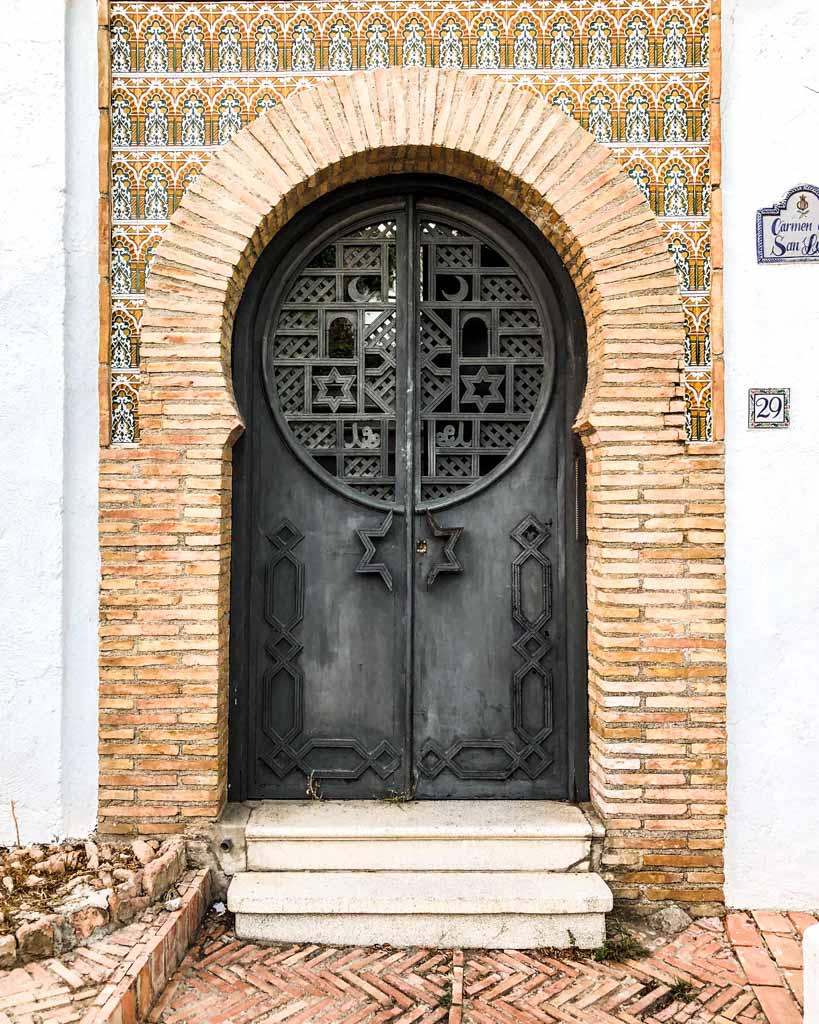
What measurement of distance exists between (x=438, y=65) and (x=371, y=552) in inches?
93.3

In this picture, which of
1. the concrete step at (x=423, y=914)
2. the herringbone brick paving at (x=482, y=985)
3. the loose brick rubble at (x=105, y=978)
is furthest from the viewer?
the concrete step at (x=423, y=914)

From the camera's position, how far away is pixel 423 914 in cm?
372

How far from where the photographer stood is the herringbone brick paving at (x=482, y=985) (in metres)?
3.27

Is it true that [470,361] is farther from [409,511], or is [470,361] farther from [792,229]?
[792,229]

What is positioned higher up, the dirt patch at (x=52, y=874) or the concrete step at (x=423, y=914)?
the dirt patch at (x=52, y=874)

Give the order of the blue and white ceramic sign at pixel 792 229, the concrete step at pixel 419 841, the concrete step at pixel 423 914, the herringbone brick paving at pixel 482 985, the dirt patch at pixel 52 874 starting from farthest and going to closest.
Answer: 1. the blue and white ceramic sign at pixel 792 229
2. the concrete step at pixel 419 841
3. the concrete step at pixel 423 914
4. the dirt patch at pixel 52 874
5. the herringbone brick paving at pixel 482 985

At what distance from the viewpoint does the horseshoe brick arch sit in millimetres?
3959

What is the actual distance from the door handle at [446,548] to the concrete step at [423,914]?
1.46m

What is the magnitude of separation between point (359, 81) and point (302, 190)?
1.83 feet

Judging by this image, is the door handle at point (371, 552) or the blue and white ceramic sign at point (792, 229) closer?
the blue and white ceramic sign at point (792, 229)

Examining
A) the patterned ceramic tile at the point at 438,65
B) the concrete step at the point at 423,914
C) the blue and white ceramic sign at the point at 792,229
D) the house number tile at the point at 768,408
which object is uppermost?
the patterned ceramic tile at the point at 438,65

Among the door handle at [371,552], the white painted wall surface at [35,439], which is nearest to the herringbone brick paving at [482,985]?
the white painted wall surface at [35,439]

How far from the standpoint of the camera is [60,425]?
158 inches

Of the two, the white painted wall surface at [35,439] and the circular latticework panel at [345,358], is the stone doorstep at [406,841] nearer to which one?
→ the white painted wall surface at [35,439]
